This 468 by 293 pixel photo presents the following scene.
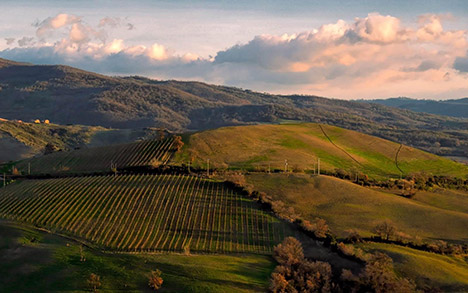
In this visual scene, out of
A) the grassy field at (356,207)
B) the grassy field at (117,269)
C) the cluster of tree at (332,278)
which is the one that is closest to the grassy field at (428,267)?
the cluster of tree at (332,278)

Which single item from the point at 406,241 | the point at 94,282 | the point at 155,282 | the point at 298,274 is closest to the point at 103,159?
the point at 94,282

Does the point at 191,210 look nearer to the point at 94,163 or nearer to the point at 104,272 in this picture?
the point at 104,272

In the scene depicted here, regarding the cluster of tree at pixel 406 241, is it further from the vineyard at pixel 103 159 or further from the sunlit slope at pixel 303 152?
the vineyard at pixel 103 159

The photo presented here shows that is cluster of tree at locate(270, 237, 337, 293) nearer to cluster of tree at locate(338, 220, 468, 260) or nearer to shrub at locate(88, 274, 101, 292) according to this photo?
cluster of tree at locate(338, 220, 468, 260)

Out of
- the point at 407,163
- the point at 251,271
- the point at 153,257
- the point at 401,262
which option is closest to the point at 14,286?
the point at 153,257

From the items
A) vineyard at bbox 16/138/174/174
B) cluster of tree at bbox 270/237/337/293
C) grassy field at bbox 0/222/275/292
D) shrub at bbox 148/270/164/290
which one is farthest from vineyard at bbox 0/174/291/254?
vineyard at bbox 16/138/174/174

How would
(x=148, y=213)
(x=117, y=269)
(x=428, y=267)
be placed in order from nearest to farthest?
(x=117, y=269) < (x=428, y=267) < (x=148, y=213)

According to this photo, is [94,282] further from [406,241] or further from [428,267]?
[406,241]
